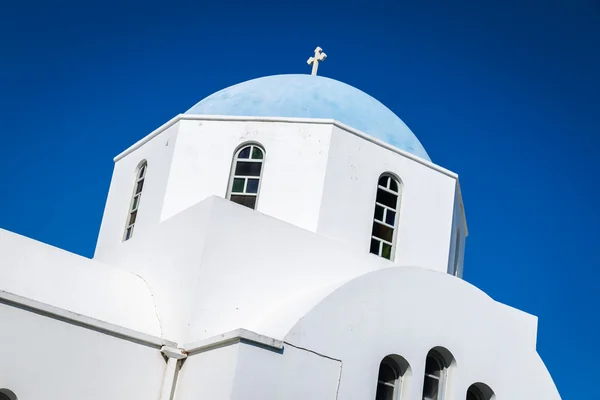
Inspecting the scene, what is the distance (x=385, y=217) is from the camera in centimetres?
1343

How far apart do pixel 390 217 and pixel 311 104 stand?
7.28 feet

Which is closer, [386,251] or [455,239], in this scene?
[386,251]

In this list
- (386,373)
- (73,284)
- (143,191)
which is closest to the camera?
(73,284)

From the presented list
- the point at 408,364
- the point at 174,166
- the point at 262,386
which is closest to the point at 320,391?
the point at 262,386

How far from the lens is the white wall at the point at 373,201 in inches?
509

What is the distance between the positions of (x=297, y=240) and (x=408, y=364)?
2.19m

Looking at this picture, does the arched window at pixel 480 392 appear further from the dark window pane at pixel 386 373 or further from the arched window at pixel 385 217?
the arched window at pixel 385 217

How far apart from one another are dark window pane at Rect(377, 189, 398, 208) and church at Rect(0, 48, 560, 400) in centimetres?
3

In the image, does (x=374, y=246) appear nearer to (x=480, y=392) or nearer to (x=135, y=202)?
(x=480, y=392)

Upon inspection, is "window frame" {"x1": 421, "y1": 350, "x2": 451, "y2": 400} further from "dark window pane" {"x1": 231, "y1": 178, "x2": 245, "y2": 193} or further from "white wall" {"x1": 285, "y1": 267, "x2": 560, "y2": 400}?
"dark window pane" {"x1": 231, "y1": 178, "x2": 245, "y2": 193}

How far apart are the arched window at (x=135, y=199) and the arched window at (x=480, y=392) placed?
5673 mm

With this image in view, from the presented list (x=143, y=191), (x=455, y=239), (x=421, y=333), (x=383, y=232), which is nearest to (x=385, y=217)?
(x=383, y=232)

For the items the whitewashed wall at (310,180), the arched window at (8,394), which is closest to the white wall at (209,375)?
the arched window at (8,394)

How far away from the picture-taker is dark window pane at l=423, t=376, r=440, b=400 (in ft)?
38.3
